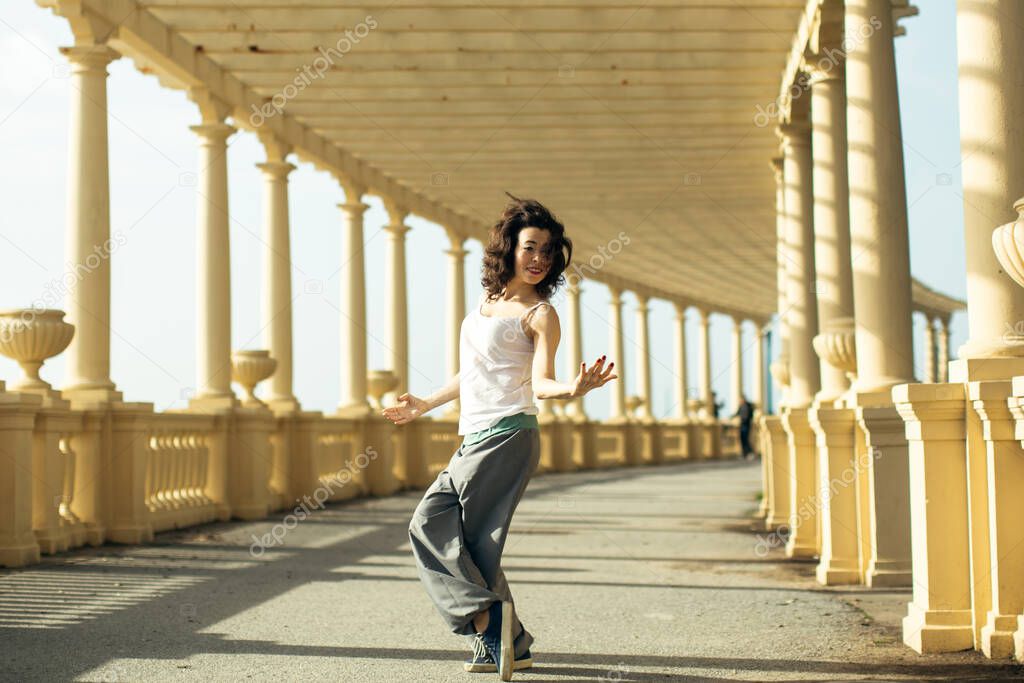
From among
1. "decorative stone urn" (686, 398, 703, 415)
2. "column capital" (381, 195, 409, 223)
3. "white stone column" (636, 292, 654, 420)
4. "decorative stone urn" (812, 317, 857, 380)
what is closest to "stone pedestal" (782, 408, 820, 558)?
"decorative stone urn" (812, 317, 857, 380)

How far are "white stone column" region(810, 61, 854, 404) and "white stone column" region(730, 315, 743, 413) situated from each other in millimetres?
46629

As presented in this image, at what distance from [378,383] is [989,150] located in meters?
22.8

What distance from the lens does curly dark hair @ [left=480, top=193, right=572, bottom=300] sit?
764 cm

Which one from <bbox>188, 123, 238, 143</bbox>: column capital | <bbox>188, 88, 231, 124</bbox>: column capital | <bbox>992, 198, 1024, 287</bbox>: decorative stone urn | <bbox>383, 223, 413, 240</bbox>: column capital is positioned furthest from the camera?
<bbox>383, 223, 413, 240</bbox>: column capital

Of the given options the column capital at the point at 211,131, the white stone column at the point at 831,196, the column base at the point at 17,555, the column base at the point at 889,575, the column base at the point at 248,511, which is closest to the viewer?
the column base at the point at 889,575

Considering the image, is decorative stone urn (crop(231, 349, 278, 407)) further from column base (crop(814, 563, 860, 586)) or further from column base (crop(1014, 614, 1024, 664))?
column base (crop(1014, 614, 1024, 664))

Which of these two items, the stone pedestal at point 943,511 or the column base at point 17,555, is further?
the column base at point 17,555

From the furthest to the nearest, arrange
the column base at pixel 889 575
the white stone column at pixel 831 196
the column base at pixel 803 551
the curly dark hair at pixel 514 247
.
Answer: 1. the white stone column at pixel 831 196
2. the column base at pixel 803 551
3. the column base at pixel 889 575
4. the curly dark hair at pixel 514 247

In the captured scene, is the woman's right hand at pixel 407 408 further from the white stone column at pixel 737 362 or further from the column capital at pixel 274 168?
the white stone column at pixel 737 362

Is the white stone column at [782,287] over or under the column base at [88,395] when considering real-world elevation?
over

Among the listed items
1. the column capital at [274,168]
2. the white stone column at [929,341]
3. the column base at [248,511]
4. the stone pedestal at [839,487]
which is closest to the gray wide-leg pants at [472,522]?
the stone pedestal at [839,487]

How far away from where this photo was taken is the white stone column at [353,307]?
28.9m

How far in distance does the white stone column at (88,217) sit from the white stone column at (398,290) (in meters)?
14.6

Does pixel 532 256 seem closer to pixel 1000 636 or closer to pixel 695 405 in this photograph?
pixel 1000 636
